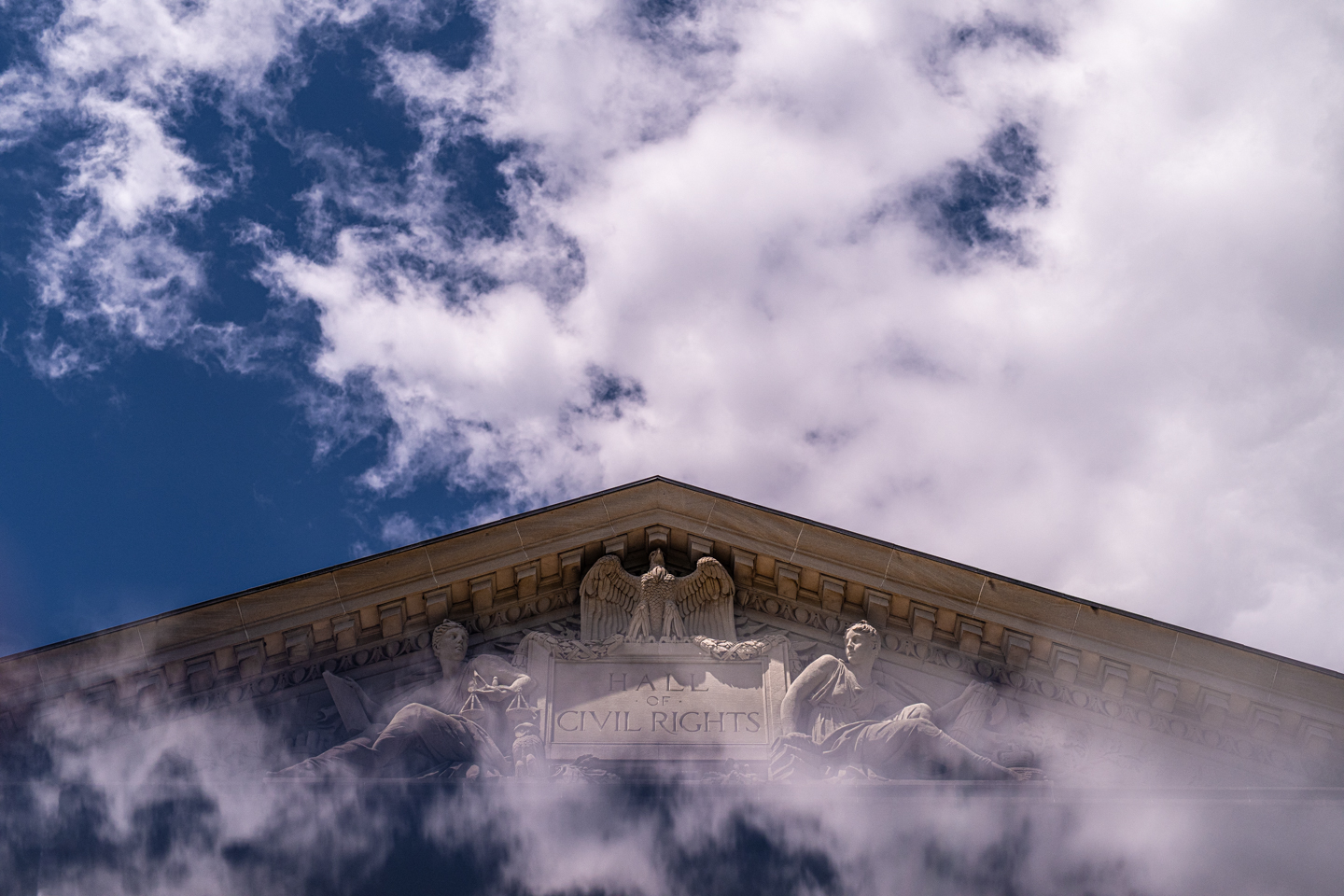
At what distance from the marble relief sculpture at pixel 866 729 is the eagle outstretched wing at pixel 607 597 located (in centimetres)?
225

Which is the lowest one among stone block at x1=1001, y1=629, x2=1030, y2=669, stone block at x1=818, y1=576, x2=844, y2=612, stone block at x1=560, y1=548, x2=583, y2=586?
stone block at x1=1001, y1=629, x2=1030, y2=669

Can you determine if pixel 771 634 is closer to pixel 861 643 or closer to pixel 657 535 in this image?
pixel 861 643

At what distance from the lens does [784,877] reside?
11.9 metres

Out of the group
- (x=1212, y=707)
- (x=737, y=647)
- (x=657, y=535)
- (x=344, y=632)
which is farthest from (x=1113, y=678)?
(x=344, y=632)

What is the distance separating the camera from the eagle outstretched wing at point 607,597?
51.6 ft

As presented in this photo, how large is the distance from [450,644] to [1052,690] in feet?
22.8

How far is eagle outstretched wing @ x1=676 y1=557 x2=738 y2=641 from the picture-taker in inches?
622

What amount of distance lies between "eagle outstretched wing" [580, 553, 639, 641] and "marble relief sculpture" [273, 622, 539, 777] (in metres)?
1.17

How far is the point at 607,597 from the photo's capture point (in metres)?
15.9

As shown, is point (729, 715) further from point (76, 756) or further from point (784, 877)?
point (76, 756)

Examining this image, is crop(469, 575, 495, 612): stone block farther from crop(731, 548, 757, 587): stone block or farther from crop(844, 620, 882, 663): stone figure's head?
crop(844, 620, 882, 663): stone figure's head

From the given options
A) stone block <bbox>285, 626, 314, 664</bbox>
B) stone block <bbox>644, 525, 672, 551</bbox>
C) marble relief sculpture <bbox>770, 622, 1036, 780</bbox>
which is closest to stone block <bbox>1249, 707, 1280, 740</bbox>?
marble relief sculpture <bbox>770, 622, 1036, 780</bbox>

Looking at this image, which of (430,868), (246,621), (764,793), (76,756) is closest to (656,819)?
(764,793)

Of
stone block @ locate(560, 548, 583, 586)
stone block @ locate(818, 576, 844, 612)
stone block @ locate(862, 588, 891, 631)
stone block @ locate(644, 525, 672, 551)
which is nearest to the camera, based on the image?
stone block @ locate(862, 588, 891, 631)
